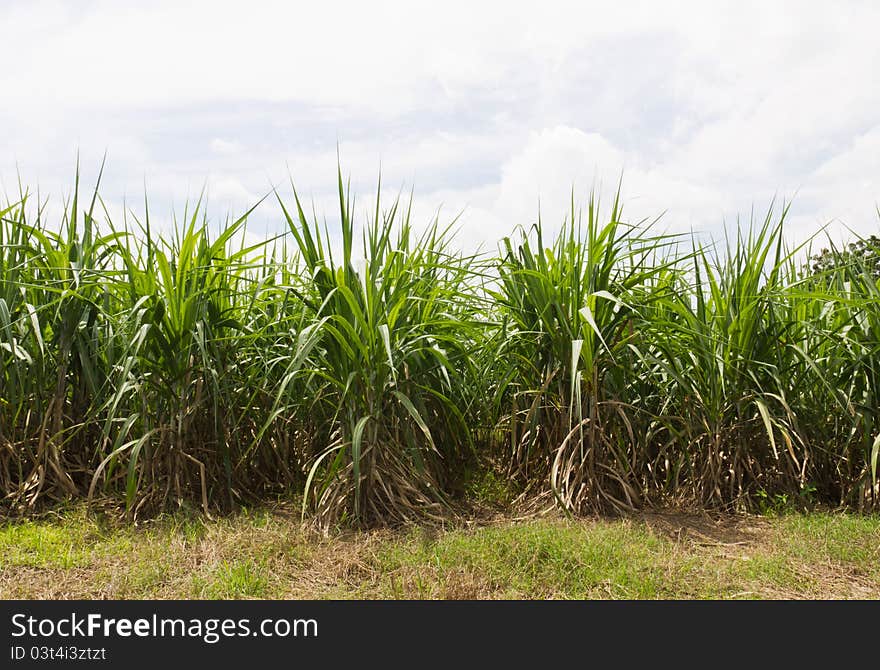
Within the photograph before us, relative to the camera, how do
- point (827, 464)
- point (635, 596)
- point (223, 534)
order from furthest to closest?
1. point (827, 464)
2. point (223, 534)
3. point (635, 596)

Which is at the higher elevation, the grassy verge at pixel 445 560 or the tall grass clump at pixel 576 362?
the tall grass clump at pixel 576 362

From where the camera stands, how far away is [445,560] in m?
2.67

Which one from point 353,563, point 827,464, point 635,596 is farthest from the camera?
point 827,464

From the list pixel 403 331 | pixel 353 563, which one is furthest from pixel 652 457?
pixel 353 563

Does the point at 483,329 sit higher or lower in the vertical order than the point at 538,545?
higher

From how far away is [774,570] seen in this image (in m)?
2.71

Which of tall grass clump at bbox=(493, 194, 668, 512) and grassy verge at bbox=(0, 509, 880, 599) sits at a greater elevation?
tall grass clump at bbox=(493, 194, 668, 512)

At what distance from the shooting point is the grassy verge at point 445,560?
101 inches

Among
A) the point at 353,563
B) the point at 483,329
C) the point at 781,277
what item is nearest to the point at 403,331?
the point at 483,329

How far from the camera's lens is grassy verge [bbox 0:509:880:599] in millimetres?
2570

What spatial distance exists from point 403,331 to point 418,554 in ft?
3.12

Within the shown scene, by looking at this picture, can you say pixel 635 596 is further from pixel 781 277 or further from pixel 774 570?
pixel 781 277

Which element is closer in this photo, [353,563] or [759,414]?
[353,563]

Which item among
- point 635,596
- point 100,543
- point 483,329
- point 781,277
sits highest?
point 781,277
